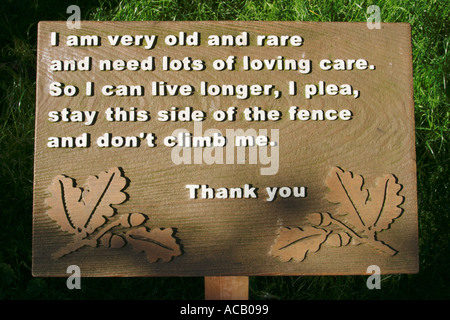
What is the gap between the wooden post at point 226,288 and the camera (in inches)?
71.9

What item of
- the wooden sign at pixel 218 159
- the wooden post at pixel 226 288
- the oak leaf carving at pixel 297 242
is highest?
the wooden sign at pixel 218 159

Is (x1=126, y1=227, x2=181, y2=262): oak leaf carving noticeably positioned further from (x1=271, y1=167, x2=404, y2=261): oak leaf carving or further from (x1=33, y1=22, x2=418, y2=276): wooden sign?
(x1=271, y1=167, x2=404, y2=261): oak leaf carving

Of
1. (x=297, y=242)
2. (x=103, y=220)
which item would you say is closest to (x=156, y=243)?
(x=103, y=220)

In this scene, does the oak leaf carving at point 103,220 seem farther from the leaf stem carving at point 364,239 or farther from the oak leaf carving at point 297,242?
the leaf stem carving at point 364,239

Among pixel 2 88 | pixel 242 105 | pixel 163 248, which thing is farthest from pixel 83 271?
pixel 2 88

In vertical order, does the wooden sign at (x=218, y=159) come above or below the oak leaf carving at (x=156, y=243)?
above

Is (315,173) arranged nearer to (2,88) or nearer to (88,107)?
(88,107)

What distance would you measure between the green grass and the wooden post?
53cm

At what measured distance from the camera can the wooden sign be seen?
5.81ft

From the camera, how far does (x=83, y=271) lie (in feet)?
5.79

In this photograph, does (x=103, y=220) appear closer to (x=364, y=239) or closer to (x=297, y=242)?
(x=297, y=242)

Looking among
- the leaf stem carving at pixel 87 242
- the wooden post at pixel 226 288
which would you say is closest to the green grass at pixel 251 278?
the wooden post at pixel 226 288

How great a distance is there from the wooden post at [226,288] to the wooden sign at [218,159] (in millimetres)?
69

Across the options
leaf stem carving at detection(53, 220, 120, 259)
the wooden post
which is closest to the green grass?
the wooden post
